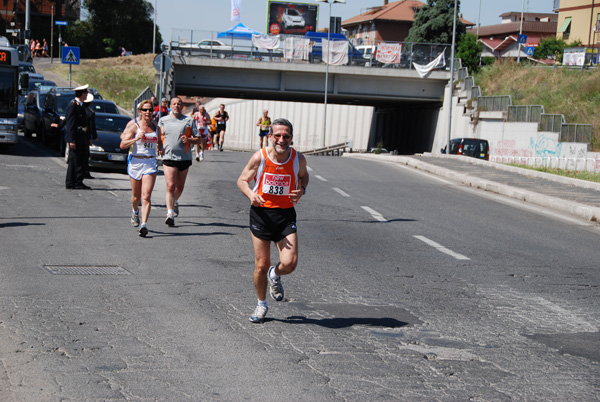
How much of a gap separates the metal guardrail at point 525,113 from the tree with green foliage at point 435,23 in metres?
36.0

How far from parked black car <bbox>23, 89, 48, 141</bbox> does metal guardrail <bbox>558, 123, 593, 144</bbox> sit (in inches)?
854

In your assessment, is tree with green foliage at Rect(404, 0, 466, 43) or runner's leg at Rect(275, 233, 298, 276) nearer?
runner's leg at Rect(275, 233, 298, 276)

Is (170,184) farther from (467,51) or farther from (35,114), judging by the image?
(467,51)

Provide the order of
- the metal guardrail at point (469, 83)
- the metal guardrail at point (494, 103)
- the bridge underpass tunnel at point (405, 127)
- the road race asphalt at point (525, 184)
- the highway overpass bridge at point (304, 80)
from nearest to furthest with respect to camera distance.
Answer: the road race asphalt at point (525, 184) < the metal guardrail at point (494, 103) < the metal guardrail at point (469, 83) < the highway overpass bridge at point (304, 80) < the bridge underpass tunnel at point (405, 127)

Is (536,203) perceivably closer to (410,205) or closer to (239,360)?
(410,205)

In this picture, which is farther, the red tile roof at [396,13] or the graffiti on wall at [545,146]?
the red tile roof at [396,13]

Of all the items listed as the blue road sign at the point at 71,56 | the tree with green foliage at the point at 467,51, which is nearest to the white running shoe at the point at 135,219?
the blue road sign at the point at 71,56

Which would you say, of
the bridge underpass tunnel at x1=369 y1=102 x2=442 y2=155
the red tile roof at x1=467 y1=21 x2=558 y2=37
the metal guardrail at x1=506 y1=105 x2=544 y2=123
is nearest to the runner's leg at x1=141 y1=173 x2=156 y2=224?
the metal guardrail at x1=506 y1=105 x2=544 y2=123

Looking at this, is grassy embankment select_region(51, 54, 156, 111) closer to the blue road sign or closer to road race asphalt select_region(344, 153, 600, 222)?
the blue road sign

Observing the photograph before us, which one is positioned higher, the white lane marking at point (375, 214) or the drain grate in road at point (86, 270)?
the drain grate in road at point (86, 270)

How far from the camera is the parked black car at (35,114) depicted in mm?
29125

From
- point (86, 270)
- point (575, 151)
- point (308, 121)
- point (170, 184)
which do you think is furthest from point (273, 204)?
point (308, 121)

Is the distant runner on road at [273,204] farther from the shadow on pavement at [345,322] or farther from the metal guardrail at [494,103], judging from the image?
the metal guardrail at [494,103]

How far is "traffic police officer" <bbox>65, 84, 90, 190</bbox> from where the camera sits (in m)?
16.2
